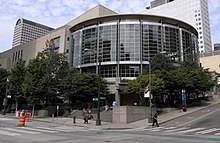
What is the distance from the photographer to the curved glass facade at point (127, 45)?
2266 inches

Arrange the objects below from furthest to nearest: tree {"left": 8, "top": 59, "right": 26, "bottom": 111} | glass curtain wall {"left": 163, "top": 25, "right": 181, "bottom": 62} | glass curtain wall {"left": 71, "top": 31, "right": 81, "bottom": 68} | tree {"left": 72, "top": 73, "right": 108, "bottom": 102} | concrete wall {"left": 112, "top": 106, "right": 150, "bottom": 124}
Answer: glass curtain wall {"left": 71, "top": 31, "right": 81, "bottom": 68} < glass curtain wall {"left": 163, "top": 25, "right": 181, "bottom": 62} < tree {"left": 72, "top": 73, "right": 108, "bottom": 102} < tree {"left": 8, "top": 59, "right": 26, "bottom": 111} < concrete wall {"left": 112, "top": 106, "right": 150, "bottom": 124}

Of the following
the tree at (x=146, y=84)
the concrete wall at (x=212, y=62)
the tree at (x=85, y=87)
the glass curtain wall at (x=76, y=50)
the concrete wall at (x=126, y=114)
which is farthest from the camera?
the concrete wall at (x=212, y=62)

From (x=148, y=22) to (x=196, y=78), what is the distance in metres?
26.7

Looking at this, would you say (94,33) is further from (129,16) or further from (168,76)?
(168,76)

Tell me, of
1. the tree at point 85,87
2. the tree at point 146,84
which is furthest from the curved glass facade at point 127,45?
the tree at point 146,84

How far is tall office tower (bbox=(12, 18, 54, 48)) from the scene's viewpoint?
190 metres

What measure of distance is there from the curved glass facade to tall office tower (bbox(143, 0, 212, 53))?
3543 inches

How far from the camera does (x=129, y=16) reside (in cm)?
6062

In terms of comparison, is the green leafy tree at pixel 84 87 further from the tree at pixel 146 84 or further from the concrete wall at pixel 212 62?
the concrete wall at pixel 212 62

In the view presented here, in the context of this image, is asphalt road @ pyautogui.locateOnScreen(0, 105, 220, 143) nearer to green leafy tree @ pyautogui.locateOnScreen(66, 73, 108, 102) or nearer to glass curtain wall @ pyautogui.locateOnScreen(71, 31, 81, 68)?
green leafy tree @ pyautogui.locateOnScreen(66, 73, 108, 102)

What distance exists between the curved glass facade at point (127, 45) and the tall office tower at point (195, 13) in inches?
3543

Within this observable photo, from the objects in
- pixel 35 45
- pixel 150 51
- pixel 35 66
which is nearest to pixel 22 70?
pixel 35 66

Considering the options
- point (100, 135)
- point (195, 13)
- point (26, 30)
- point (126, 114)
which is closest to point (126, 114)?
point (126, 114)

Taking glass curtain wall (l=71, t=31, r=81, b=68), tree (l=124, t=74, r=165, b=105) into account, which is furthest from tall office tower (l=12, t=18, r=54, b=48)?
tree (l=124, t=74, r=165, b=105)
